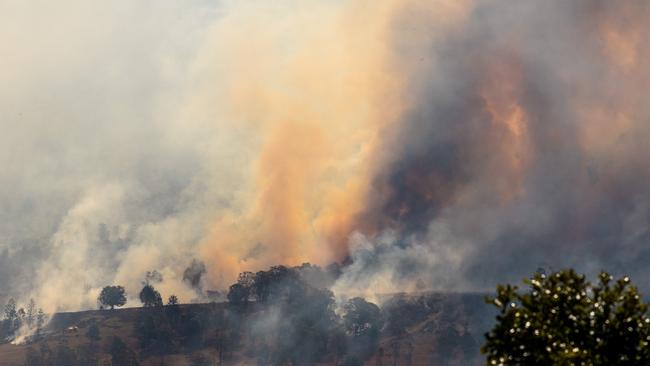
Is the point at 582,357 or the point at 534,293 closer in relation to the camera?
the point at 582,357

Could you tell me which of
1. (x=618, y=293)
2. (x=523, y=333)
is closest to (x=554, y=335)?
(x=523, y=333)

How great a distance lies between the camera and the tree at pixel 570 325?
6856 centimetres

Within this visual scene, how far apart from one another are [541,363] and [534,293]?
7102 millimetres

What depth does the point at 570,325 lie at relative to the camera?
69.6m

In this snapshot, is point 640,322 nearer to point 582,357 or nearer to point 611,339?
point 611,339

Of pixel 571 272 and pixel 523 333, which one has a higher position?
pixel 571 272

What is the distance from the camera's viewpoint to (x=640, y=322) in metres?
69.6

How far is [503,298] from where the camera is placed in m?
69.4

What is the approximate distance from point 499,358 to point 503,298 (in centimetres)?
566

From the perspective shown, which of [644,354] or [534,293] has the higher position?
[534,293]

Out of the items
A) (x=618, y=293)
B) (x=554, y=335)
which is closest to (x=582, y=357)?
(x=554, y=335)

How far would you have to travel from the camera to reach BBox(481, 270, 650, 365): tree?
2699 inches

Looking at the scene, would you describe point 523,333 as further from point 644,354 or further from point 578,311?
point 644,354

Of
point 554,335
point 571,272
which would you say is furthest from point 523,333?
point 571,272
